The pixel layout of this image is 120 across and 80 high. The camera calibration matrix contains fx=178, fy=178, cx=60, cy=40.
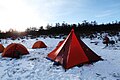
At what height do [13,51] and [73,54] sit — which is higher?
[73,54]

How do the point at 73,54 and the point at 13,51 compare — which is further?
the point at 13,51

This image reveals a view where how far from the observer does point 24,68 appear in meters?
9.39

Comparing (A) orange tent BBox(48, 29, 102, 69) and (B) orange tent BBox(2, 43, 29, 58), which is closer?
(A) orange tent BBox(48, 29, 102, 69)

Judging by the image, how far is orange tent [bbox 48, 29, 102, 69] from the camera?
8852 mm

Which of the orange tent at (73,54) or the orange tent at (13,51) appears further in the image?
the orange tent at (13,51)

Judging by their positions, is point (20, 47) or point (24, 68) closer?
point (24, 68)

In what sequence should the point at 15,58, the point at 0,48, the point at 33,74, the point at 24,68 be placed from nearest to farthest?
the point at 33,74 < the point at 24,68 < the point at 15,58 < the point at 0,48

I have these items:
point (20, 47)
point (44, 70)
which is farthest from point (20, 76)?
point (20, 47)

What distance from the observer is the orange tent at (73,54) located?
8852 mm

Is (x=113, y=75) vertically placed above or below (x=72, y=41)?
below

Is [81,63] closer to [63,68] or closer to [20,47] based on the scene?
[63,68]

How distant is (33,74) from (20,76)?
1.94 ft

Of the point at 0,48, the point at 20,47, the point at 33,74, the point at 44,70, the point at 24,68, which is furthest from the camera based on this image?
the point at 0,48

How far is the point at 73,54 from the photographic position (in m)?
9.12
